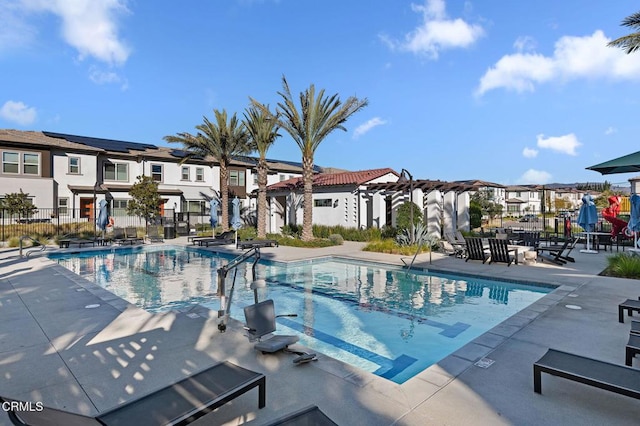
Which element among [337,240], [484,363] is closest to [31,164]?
[337,240]

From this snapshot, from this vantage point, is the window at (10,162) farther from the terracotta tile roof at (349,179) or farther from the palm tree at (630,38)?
the palm tree at (630,38)

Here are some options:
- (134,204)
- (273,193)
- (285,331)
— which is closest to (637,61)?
(285,331)

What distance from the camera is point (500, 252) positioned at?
41.0ft

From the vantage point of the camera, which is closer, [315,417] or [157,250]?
[315,417]

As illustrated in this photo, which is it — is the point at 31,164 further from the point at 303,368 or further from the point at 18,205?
the point at 303,368

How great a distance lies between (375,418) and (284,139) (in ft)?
61.3

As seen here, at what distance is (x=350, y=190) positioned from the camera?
75.3ft

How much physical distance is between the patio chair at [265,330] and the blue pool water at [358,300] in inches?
52.9

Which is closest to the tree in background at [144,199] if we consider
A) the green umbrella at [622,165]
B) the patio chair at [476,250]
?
the patio chair at [476,250]

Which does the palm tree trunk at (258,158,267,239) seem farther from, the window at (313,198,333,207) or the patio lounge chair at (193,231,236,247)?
the window at (313,198,333,207)

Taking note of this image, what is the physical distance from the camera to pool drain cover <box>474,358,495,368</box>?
14.7 ft

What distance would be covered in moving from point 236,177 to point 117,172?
11.1 meters

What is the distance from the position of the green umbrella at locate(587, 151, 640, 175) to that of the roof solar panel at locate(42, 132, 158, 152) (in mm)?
34086

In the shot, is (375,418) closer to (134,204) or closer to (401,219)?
(401,219)
